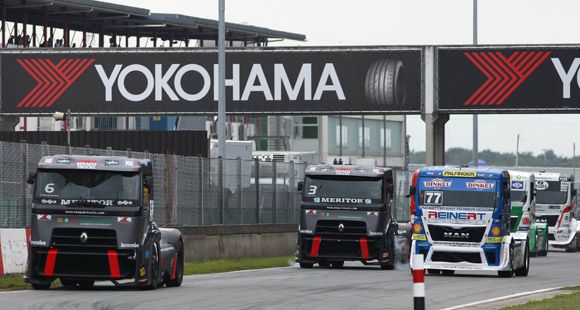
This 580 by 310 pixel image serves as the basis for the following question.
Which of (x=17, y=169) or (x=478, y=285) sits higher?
(x=17, y=169)

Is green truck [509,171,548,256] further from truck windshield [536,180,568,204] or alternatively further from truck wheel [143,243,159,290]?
truck wheel [143,243,159,290]

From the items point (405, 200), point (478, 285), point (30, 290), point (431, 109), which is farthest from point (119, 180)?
point (405, 200)

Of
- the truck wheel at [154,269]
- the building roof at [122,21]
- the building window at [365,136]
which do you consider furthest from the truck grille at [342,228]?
the building window at [365,136]

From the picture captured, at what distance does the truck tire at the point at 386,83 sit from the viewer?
151 ft

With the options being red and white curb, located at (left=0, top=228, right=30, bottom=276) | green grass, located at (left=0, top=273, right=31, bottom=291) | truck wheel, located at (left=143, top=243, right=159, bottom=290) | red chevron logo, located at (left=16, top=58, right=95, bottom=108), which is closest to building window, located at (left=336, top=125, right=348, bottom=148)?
red chevron logo, located at (left=16, top=58, right=95, bottom=108)

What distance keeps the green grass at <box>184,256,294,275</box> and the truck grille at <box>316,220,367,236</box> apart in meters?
1.76

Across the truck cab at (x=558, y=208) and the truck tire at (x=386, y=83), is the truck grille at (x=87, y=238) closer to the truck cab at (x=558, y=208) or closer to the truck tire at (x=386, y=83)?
the truck tire at (x=386, y=83)

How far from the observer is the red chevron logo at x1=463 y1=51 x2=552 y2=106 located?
4559 centimetres

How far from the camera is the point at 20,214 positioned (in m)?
27.0

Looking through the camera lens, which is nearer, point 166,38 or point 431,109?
point 431,109

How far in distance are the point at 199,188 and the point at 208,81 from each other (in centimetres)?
1104

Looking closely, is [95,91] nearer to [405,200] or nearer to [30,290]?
[405,200]

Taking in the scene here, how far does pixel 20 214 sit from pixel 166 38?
57.9 metres

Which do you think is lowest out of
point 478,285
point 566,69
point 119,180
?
point 478,285
